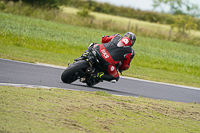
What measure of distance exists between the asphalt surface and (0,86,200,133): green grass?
172 cm

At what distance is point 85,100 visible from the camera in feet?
21.7

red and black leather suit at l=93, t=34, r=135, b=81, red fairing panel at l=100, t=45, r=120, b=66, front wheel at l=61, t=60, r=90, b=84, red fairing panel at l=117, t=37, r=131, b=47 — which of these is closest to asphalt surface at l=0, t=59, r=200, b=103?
front wheel at l=61, t=60, r=90, b=84

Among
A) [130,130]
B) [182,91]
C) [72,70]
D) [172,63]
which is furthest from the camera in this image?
[172,63]

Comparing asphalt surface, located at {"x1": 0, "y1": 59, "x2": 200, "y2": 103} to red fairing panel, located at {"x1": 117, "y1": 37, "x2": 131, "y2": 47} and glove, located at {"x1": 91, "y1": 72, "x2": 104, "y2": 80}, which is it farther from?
red fairing panel, located at {"x1": 117, "y1": 37, "x2": 131, "y2": 47}

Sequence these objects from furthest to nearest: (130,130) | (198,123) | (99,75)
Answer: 1. (99,75)
2. (198,123)
3. (130,130)

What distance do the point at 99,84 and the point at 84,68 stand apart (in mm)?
2660

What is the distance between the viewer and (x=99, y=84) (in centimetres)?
1066

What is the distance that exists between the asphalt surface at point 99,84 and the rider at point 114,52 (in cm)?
83

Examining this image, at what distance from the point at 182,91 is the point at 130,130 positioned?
288 inches

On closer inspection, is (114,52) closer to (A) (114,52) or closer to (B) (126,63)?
(A) (114,52)

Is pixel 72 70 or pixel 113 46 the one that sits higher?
pixel 113 46

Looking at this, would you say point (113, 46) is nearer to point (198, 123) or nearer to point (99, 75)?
point (99, 75)

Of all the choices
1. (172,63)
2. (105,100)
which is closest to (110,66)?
(105,100)

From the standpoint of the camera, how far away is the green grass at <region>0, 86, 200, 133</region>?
471 centimetres
